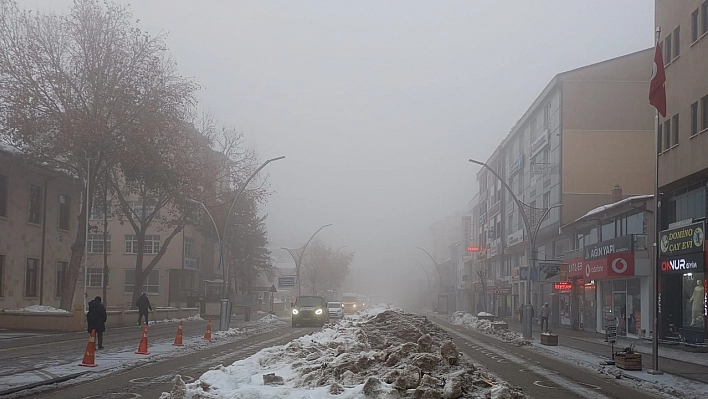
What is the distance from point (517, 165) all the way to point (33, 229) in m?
40.8

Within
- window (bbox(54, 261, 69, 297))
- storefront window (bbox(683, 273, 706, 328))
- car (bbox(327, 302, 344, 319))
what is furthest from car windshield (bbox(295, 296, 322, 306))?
storefront window (bbox(683, 273, 706, 328))

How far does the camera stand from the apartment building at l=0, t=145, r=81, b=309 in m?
39.5

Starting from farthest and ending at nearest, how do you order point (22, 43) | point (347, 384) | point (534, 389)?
point (22, 43) → point (534, 389) → point (347, 384)

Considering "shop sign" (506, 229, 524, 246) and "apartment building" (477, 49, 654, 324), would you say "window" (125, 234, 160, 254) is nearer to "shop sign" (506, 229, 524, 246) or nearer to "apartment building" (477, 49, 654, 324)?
"shop sign" (506, 229, 524, 246)

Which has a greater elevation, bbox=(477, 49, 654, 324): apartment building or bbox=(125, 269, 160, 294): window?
bbox=(477, 49, 654, 324): apartment building

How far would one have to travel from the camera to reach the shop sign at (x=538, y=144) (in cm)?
5594

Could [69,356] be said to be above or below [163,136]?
below

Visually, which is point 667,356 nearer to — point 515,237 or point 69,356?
point 69,356

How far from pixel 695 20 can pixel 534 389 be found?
2060 centimetres

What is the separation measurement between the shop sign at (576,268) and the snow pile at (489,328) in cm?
526

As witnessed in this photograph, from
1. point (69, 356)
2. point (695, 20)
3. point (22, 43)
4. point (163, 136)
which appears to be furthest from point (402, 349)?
point (22, 43)

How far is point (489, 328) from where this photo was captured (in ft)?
148

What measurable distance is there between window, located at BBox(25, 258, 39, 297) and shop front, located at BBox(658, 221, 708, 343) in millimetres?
32589

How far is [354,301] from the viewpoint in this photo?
86.4 metres
